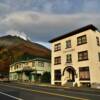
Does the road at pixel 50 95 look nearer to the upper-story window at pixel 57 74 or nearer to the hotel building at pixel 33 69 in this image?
the upper-story window at pixel 57 74

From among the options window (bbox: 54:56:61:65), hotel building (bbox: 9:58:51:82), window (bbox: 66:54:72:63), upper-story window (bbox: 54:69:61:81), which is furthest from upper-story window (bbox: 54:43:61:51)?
hotel building (bbox: 9:58:51:82)

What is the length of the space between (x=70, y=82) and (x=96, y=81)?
21.1 ft

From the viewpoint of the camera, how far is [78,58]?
155 ft

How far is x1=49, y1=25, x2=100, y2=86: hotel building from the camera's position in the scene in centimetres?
4450

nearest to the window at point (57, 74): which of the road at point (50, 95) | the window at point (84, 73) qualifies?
the window at point (84, 73)

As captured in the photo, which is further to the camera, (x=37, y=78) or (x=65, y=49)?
(x=37, y=78)

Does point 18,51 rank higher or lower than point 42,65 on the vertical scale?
higher

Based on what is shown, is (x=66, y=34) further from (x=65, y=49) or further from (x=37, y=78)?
(x=37, y=78)

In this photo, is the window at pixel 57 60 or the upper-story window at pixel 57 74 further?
the window at pixel 57 60

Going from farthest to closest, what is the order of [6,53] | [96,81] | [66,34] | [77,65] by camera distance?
[6,53], [66,34], [77,65], [96,81]

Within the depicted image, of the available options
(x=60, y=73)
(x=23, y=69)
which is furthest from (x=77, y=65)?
(x=23, y=69)

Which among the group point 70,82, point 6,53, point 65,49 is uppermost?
point 6,53

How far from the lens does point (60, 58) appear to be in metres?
52.9

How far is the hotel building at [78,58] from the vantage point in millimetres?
44500
